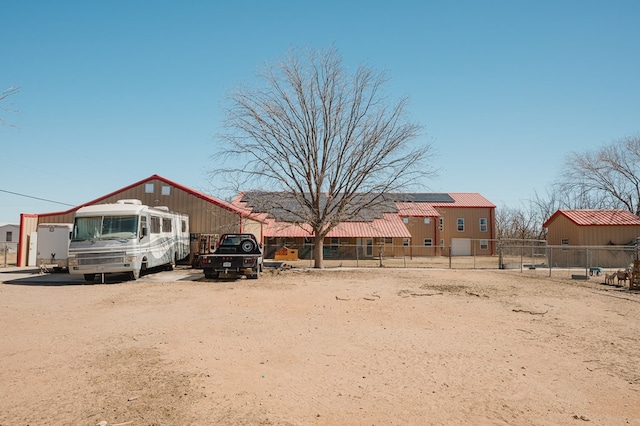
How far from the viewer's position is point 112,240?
1730cm

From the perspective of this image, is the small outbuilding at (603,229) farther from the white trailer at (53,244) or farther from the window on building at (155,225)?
the white trailer at (53,244)

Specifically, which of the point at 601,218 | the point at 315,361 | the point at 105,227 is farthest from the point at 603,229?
the point at 105,227

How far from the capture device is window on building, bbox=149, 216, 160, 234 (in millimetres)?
19422

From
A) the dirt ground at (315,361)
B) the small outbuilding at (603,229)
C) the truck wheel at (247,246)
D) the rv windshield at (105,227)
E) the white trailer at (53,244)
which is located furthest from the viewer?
the small outbuilding at (603,229)

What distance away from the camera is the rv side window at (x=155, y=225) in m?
19.4

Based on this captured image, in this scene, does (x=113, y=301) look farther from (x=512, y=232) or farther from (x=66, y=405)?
(x=512, y=232)

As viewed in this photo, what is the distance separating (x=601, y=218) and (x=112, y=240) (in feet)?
113

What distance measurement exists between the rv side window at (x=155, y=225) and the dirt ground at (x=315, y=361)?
6085mm

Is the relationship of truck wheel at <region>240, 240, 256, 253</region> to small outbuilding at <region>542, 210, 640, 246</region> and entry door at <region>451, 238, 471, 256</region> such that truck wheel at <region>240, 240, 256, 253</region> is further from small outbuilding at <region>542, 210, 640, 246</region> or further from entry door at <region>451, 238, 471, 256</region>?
entry door at <region>451, 238, 471, 256</region>

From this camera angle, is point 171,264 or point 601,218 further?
point 601,218

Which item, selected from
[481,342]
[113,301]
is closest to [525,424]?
[481,342]

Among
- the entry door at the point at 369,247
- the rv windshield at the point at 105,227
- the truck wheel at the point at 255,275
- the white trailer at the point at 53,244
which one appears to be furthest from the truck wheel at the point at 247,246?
the entry door at the point at 369,247

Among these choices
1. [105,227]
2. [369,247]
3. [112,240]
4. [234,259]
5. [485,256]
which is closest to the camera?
[112,240]

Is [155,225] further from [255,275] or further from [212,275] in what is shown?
[255,275]
